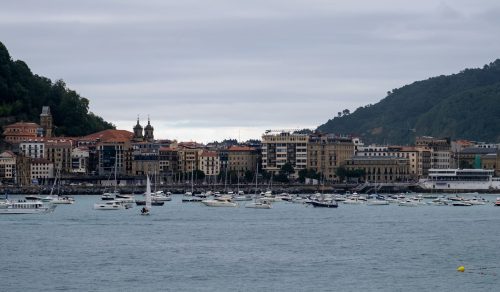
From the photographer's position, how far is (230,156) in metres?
149

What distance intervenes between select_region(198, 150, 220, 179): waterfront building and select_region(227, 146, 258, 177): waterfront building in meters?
1.30

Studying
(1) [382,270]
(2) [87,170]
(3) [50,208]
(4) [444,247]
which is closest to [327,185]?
(2) [87,170]

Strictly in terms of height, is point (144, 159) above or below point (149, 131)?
below

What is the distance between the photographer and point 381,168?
488 ft

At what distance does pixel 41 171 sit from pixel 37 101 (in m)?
13.7

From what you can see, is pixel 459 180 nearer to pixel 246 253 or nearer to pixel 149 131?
pixel 149 131

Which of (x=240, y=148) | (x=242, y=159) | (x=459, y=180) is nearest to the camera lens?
(x=459, y=180)

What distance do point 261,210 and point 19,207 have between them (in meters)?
15.8

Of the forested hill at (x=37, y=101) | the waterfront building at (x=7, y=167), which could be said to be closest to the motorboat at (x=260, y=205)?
the waterfront building at (x=7, y=167)

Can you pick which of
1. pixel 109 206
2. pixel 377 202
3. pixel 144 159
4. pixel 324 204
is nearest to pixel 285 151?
pixel 144 159

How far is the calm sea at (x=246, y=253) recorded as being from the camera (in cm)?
4503

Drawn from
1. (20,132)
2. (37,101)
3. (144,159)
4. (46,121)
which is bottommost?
(144,159)

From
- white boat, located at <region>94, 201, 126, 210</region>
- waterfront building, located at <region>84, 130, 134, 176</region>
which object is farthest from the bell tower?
white boat, located at <region>94, 201, 126, 210</region>

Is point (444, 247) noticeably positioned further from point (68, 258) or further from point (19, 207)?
point (19, 207)
